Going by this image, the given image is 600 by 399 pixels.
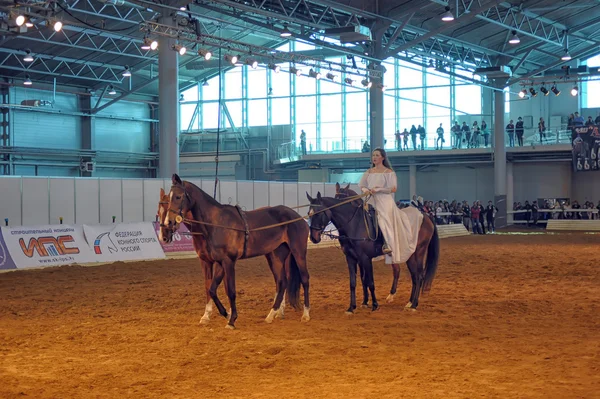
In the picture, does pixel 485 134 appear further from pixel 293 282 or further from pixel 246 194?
pixel 293 282

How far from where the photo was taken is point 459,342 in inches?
313

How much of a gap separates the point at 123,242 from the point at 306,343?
12.5 m

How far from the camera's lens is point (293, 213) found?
10.1m

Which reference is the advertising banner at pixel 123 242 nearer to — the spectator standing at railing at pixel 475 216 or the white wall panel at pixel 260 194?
the white wall panel at pixel 260 194

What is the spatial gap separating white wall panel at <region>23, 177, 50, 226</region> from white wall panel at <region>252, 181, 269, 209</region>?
862 cm

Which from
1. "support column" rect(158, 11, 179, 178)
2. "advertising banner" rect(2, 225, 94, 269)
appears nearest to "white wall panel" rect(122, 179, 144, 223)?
"support column" rect(158, 11, 179, 178)

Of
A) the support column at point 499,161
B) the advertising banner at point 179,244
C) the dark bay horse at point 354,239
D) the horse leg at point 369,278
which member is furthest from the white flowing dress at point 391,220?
the support column at point 499,161

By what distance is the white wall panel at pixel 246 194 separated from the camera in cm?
2753

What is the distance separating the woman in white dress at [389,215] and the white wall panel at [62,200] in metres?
14.6

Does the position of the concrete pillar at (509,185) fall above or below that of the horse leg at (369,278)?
above

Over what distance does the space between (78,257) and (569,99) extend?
33949 mm

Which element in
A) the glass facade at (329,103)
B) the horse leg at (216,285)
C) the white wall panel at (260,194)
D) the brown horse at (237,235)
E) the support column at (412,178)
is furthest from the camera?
the support column at (412,178)

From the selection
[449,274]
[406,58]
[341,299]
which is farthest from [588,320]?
[406,58]

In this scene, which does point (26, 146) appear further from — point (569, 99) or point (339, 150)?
point (569, 99)
